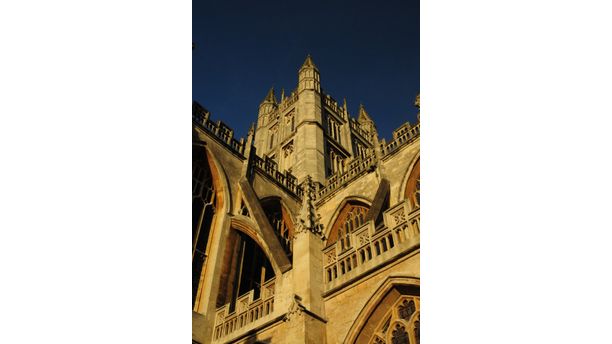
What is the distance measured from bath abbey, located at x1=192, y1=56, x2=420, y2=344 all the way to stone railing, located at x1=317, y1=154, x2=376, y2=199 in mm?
55

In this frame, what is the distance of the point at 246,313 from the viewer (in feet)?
29.1

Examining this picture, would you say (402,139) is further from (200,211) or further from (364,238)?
(364,238)

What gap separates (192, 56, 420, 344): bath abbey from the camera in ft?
22.8

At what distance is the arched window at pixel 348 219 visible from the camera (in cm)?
1515

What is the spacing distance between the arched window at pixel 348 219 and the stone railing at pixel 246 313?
6082 mm

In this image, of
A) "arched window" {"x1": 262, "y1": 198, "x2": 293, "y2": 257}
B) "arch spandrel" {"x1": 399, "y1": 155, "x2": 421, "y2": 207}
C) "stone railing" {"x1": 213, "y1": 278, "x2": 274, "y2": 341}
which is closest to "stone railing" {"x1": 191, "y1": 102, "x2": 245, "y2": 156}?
"arched window" {"x1": 262, "y1": 198, "x2": 293, "y2": 257}

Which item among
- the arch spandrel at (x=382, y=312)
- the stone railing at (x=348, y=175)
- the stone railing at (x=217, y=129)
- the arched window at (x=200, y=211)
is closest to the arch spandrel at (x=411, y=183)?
the stone railing at (x=348, y=175)

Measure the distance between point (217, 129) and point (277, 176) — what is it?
310cm

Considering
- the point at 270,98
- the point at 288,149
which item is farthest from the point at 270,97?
the point at 288,149

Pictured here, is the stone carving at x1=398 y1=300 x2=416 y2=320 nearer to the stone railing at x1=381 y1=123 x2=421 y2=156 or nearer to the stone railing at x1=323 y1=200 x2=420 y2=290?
the stone railing at x1=323 y1=200 x2=420 y2=290

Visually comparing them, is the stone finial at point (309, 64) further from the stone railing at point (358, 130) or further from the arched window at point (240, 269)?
the arched window at point (240, 269)
